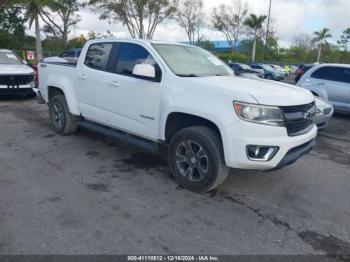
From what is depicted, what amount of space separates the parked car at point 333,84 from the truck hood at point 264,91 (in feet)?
20.7

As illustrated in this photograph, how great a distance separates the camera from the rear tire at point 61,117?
6338 mm

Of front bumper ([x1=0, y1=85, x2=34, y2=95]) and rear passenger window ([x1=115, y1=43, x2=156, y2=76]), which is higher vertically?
rear passenger window ([x1=115, y1=43, x2=156, y2=76])

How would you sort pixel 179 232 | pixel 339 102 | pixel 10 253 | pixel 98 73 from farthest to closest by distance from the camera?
pixel 339 102
pixel 98 73
pixel 179 232
pixel 10 253

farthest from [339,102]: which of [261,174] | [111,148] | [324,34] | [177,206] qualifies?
[324,34]

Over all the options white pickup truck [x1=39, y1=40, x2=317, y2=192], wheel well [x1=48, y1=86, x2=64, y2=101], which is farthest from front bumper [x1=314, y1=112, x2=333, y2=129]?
wheel well [x1=48, y1=86, x2=64, y2=101]

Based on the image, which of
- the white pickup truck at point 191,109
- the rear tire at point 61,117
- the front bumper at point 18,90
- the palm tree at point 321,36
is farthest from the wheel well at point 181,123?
the palm tree at point 321,36

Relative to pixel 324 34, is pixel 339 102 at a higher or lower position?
lower

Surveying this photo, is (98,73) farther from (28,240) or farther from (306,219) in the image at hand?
(306,219)

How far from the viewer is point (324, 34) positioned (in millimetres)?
68000

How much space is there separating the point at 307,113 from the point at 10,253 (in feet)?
11.4

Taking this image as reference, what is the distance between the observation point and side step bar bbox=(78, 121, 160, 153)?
463 centimetres

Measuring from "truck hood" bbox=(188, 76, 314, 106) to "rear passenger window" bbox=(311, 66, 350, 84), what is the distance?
6573 millimetres

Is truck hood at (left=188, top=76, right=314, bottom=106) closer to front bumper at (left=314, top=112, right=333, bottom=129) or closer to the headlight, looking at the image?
the headlight

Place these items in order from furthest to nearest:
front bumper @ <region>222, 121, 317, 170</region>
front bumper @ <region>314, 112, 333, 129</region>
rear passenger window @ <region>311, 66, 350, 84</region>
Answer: rear passenger window @ <region>311, 66, 350, 84</region> → front bumper @ <region>314, 112, 333, 129</region> → front bumper @ <region>222, 121, 317, 170</region>
